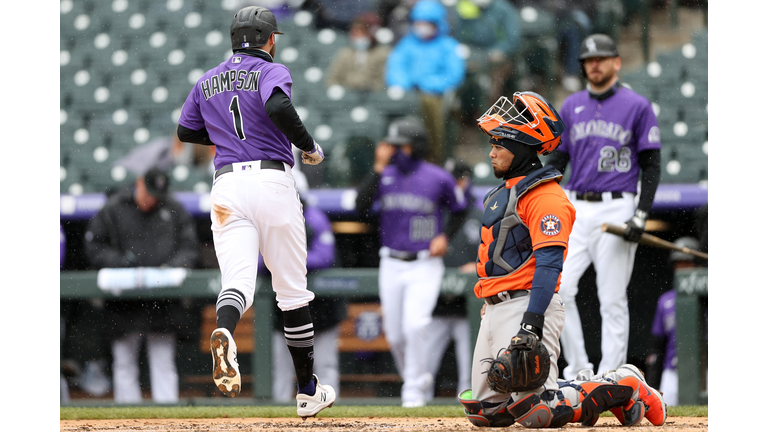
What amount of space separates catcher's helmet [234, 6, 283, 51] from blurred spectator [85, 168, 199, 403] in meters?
2.59

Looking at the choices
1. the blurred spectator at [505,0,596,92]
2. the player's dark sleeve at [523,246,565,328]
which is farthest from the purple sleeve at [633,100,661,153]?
the blurred spectator at [505,0,596,92]

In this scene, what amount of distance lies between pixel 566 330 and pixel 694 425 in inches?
40.4

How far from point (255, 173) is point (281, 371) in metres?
2.60

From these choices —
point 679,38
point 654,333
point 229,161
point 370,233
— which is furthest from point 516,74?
point 229,161

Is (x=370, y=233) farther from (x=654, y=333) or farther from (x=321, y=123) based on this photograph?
(x=654, y=333)

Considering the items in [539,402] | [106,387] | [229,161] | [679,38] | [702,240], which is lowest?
[106,387]

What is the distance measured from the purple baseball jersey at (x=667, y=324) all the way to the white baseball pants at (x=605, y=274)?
0.92 m

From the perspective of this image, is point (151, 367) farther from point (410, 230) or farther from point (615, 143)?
point (615, 143)

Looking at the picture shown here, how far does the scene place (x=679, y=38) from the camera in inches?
272

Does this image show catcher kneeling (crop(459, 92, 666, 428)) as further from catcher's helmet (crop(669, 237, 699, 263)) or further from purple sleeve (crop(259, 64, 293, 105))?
catcher's helmet (crop(669, 237, 699, 263))

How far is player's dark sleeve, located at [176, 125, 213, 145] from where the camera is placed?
3424 mm

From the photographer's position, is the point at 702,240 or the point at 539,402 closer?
the point at 539,402

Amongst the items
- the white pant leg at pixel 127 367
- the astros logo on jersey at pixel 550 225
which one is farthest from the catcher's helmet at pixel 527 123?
the white pant leg at pixel 127 367

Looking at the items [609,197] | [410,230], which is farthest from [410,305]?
[609,197]
